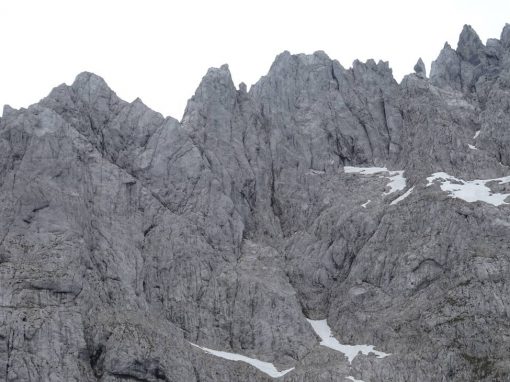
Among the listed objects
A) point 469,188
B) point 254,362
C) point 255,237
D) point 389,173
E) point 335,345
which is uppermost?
point 389,173

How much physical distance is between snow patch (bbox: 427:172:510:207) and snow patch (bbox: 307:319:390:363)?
29.9 meters

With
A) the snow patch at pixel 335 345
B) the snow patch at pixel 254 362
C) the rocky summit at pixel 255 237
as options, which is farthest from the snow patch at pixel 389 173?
the snow patch at pixel 254 362

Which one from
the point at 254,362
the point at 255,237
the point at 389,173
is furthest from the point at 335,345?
the point at 389,173

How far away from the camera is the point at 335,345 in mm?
84812

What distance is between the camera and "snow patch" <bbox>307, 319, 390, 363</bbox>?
8080cm

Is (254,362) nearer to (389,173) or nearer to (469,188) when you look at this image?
(469,188)

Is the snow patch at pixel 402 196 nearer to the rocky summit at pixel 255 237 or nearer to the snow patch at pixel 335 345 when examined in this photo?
the rocky summit at pixel 255 237

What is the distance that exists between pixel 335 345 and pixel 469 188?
37.4 meters

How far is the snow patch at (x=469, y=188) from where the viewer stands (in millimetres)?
96188

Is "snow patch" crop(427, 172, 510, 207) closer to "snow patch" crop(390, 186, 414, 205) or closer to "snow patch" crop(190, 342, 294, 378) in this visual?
"snow patch" crop(390, 186, 414, 205)

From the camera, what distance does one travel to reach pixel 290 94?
13125 centimetres

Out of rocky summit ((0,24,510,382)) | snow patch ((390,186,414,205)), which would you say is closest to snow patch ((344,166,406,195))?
rocky summit ((0,24,510,382))

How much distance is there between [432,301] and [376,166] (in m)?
43.3

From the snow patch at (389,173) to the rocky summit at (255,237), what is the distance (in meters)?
0.39
